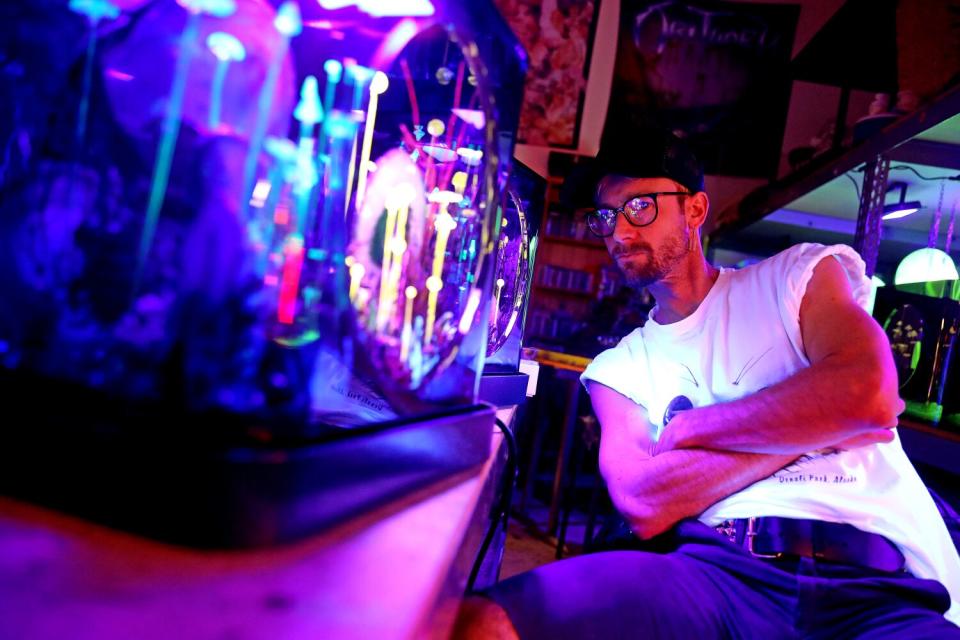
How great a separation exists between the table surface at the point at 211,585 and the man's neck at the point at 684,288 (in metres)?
1.24

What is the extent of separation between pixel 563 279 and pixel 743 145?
6.72 feet

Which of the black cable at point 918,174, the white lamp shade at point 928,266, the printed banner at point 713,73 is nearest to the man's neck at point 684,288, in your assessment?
the black cable at point 918,174

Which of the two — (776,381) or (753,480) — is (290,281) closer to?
(753,480)

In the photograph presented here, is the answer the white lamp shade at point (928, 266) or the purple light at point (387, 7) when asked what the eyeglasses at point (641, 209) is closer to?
the purple light at point (387, 7)

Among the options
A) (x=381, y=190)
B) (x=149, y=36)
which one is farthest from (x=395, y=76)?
(x=149, y=36)

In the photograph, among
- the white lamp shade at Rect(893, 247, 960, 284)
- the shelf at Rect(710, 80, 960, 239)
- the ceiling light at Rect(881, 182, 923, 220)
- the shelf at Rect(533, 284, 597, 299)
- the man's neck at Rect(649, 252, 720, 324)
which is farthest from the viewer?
the shelf at Rect(533, 284, 597, 299)

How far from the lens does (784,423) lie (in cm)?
102

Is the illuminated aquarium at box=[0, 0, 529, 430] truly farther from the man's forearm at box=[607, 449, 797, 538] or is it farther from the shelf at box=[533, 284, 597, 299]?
the shelf at box=[533, 284, 597, 299]

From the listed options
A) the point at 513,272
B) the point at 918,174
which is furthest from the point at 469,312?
the point at 918,174

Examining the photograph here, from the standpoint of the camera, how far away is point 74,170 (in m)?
0.39

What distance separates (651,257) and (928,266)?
2.31m

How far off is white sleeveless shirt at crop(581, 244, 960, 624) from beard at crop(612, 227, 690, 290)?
119mm

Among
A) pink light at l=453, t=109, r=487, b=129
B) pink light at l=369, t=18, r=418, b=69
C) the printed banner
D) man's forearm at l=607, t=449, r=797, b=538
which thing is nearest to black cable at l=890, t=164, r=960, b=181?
man's forearm at l=607, t=449, r=797, b=538

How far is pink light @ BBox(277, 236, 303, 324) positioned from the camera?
1.16 ft
